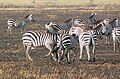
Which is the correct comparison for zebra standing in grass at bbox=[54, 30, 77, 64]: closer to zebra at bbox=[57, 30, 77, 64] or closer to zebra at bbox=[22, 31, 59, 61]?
zebra at bbox=[57, 30, 77, 64]

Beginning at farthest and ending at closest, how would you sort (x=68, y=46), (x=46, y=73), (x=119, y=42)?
(x=119, y=42) → (x=68, y=46) → (x=46, y=73)

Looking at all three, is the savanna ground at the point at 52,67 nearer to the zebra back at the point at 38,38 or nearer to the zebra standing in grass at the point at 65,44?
the zebra standing in grass at the point at 65,44

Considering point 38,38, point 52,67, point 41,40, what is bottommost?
point 52,67

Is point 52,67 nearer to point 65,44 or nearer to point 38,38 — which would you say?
point 65,44

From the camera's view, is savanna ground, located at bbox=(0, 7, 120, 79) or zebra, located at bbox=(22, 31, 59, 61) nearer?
savanna ground, located at bbox=(0, 7, 120, 79)

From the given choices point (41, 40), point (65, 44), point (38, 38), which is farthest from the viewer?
point (38, 38)

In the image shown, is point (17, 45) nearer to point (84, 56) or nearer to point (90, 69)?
point (84, 56)

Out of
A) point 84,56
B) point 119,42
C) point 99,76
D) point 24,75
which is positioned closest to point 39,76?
point 24,75

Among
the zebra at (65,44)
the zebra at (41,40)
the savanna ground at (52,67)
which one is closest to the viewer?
the savanna ground at (52,67)

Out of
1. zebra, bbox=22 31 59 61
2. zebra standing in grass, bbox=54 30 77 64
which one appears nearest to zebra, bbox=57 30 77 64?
zebra standing in grass, bbox=54 30 77 64

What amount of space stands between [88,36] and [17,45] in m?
7.56

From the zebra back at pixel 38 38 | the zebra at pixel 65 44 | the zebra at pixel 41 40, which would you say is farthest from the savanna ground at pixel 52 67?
the zebra back at pixel 38 38

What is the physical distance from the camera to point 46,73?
1499 cm

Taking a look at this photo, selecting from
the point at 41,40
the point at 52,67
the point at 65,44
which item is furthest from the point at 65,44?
the point at 52,67
